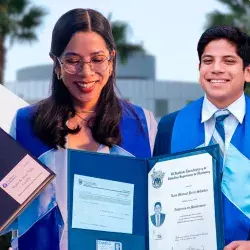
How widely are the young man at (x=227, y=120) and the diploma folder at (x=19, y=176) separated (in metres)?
0.68

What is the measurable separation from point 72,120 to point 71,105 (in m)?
0.08

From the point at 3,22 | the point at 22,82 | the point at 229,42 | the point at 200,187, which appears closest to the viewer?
the point at 200,187

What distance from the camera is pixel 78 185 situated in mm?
3779

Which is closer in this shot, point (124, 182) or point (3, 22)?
point (124, 182)

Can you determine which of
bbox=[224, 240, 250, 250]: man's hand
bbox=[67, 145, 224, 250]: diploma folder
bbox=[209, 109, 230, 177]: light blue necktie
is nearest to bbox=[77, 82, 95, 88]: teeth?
bbox=[67, 145, 224, 250]: diploma folder

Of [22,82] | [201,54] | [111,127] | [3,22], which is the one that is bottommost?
[111,127]

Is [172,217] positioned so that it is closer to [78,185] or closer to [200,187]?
[200,187]

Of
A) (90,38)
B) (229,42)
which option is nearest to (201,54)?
(229,42)

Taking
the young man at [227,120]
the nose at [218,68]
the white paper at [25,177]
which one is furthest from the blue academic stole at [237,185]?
the white paper at [25,177]

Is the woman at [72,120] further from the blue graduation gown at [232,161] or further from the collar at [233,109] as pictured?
the collar at [233,109]

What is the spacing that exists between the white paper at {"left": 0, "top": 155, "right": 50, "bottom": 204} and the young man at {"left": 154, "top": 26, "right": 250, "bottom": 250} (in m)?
0.67

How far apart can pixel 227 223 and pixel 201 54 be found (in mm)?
849

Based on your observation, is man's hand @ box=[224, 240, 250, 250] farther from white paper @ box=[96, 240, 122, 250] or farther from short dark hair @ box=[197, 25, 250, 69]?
A: short dark hair @ box=[197, 25, 250, 69]

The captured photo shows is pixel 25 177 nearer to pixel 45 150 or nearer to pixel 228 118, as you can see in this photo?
pixel 45 150
